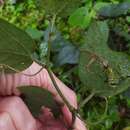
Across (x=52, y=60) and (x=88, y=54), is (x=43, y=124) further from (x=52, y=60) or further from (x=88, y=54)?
(x=52, y=60)

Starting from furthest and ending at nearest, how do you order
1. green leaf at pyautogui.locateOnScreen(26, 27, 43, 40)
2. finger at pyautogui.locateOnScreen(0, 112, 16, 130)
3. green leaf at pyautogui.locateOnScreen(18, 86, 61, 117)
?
green leaf at pyautogui.locateOnScreen(26, 27, 43, 40) < finger at pyautogui.locateOnScreen(0, 112, 16, 130) < green leaf at pyautogui.locateOnScreen(18, 86, 61, 117)

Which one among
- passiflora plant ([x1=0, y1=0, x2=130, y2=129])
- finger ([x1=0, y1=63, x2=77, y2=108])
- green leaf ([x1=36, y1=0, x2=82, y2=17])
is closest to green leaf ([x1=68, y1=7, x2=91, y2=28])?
finger ([x1=0, y1=63, x2=77, y2=108])

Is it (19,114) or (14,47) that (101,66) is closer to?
(14,47)

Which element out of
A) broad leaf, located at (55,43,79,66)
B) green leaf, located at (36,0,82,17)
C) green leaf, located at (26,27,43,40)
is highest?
green leaf, located at (36,0,82,17)

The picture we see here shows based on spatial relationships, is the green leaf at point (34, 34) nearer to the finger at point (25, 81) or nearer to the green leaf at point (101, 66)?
the finger at point (25, 81)

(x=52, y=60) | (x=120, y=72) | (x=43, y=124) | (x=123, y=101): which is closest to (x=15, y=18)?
(x=52, y=60)

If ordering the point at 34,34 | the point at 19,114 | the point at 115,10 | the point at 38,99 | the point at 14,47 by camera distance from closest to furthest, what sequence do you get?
the point at 14,47
the point at 38,99
the point at 19,114
the point at 115,10
the point at 34,34

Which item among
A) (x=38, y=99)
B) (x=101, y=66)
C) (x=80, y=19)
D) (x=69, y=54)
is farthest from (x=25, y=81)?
(x=80, y=19)

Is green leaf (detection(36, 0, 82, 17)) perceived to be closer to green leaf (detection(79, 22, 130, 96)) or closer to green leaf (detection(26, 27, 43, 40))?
green leaf (detection(79, 22, 130, 96))
